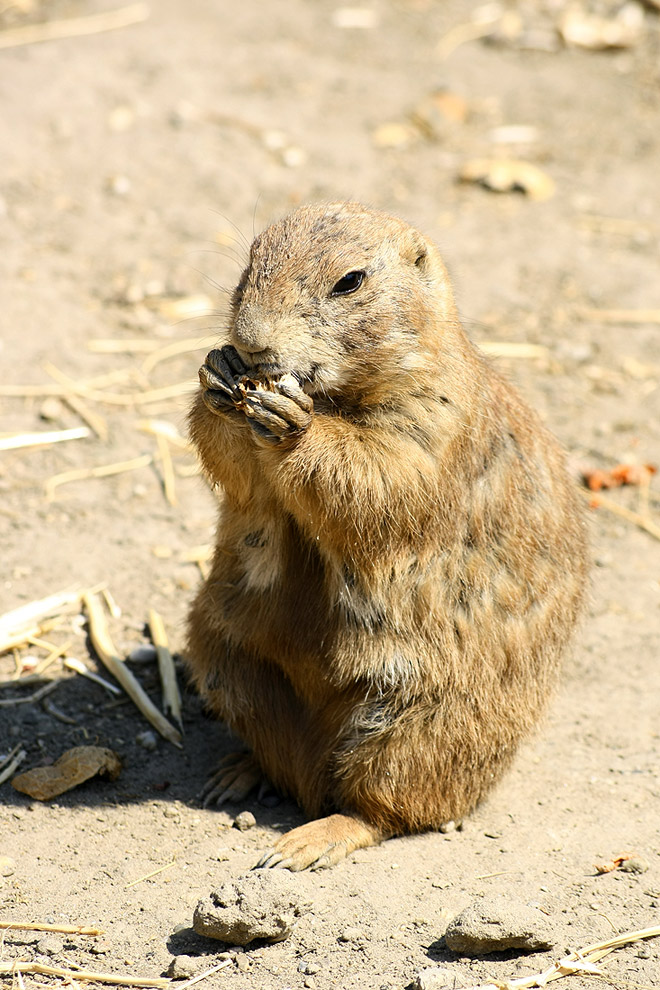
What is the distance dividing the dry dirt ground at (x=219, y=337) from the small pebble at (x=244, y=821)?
0.08 metres

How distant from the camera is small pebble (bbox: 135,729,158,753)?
496 cm

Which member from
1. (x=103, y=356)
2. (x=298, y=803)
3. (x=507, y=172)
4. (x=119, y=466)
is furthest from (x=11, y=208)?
(x=298, y=803)

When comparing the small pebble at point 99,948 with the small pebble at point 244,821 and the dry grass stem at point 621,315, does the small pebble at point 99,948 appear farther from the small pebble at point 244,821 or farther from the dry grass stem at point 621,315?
the dry grass stem at point 621,315

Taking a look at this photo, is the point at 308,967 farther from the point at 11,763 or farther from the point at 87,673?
the point at 87,673

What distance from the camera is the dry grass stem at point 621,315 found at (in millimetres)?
8243

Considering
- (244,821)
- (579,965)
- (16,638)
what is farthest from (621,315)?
(579,965)

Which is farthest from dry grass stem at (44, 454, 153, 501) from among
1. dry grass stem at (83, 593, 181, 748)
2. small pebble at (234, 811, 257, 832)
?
small pebble at (234, 811, 257, 832)

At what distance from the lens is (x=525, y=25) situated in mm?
11672

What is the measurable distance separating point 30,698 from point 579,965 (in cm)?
265

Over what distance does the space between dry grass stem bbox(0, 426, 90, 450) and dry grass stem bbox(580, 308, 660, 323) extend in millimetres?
3814

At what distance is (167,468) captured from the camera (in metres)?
6.57

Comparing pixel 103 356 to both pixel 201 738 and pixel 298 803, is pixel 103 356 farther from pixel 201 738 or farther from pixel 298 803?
pixel 298 803

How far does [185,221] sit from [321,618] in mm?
5249

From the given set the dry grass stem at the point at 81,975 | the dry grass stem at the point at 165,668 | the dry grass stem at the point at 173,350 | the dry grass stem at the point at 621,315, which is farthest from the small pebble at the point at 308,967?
the dry grass stem at the point at 621,315
